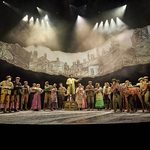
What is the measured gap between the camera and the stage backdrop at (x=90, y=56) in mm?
11031

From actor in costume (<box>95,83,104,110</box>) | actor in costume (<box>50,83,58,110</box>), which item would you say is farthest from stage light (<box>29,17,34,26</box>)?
actor in costume (<box>95,83,104,110</box>)

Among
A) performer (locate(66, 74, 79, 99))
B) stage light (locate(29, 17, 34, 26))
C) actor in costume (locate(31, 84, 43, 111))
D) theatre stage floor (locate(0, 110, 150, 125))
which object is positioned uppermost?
stage light (locate(29, 17, 34, 26))

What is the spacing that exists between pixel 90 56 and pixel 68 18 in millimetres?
2604

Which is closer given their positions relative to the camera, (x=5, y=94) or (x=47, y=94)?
(x=5, y=94)

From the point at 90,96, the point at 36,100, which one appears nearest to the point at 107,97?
the point at 90,96

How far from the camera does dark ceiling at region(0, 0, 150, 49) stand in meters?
11.1

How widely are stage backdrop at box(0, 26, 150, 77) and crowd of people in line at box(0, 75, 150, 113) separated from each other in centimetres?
98

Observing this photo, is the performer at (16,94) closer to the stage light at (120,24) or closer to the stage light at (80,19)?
the stage light at (80,19)

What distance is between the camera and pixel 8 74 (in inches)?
420

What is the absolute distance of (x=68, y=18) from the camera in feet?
42.9

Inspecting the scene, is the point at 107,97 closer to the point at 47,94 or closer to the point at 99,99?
the point at 99,99

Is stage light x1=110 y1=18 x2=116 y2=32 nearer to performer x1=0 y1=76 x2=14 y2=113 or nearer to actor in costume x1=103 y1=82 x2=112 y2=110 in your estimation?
actor in costume x1=103 y1=82 x2=112 y2=110
